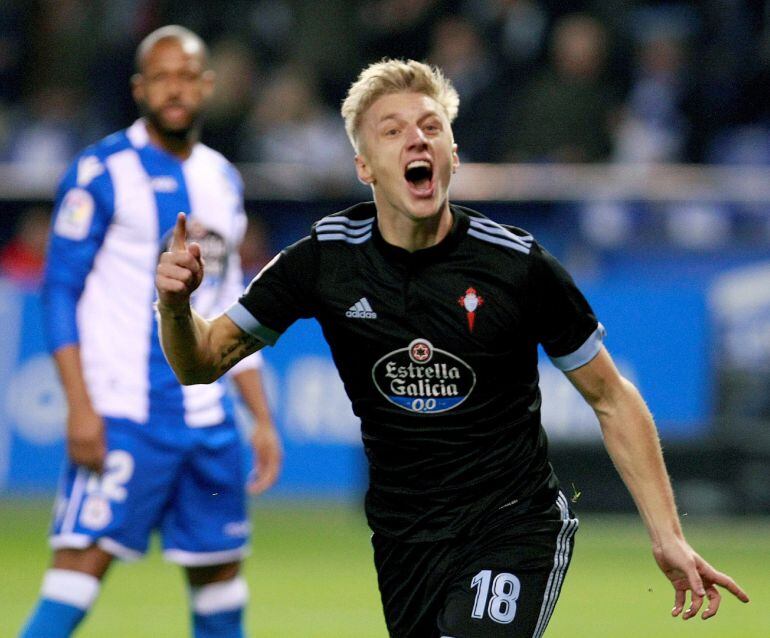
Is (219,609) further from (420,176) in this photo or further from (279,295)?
(420,176)

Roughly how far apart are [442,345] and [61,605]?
2.05m

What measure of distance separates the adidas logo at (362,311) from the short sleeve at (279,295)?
0.47 feet

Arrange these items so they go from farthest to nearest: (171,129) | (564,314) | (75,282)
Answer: (171,129), (75,282), (564,314)

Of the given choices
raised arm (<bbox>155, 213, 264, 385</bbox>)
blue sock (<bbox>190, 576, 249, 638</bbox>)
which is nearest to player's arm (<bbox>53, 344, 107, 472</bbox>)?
blue sock (<bbox>190, 576, 249, 638</bbox>)

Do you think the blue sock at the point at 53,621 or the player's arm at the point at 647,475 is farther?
the blue sock at the point at 53,621

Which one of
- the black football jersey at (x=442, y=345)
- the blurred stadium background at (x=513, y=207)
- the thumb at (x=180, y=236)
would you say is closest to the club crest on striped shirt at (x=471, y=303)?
the black football jersey at (x=442, y=345)

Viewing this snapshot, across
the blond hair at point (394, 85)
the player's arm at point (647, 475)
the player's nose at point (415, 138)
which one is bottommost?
the player's arm at point (647, 475)

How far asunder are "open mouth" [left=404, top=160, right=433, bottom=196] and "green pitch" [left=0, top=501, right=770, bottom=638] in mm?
3304

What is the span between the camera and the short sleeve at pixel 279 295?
4.74 meters

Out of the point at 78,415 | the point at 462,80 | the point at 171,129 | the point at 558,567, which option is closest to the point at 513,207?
the point at 462,80

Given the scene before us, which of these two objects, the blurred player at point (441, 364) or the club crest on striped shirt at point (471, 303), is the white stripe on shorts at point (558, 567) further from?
the club crest on striped shirt at point (471, 303)

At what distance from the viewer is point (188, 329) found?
4477mm

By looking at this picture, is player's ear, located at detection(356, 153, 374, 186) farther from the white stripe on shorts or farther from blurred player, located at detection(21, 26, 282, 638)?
blurred player, located at detection(21, 26, 282, 638)

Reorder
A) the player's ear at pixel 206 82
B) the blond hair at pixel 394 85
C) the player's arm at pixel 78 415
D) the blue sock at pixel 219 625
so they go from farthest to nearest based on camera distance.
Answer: the player's ear at pixel 206 82 → the blue sock at pixel 219 625 → the player's arm at pixel 78 415 → the blond hair at pixel 394 85
